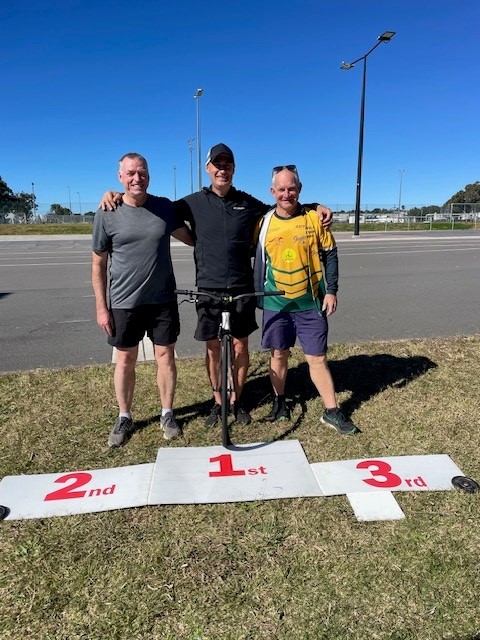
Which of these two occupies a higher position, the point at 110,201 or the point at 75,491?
the point at 110,201

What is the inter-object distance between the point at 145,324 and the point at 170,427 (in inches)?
32.8

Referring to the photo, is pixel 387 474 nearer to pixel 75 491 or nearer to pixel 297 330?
pixel 297 330

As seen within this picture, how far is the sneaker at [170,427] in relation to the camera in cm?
366

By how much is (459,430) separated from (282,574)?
2.10 m

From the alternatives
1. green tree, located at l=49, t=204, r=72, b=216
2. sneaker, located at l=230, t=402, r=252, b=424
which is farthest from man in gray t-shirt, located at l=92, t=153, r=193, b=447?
green tree, located at l=49, t=204, r=72, b=216

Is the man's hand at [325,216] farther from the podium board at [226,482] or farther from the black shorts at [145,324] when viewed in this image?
the podium board at [226,482]

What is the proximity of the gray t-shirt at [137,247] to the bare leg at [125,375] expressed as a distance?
39 centimetres

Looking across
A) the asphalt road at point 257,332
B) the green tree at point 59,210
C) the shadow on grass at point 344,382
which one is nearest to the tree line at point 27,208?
the green tree at point 59,210

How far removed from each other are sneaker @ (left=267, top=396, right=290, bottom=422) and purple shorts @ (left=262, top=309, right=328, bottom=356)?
19.8 inches

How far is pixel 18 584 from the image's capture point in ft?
7.43

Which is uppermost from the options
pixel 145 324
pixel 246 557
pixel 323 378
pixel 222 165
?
pixel 222 165

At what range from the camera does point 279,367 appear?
392 cm

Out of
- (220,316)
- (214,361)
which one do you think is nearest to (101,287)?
(220,316)

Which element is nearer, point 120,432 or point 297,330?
point 120,432
